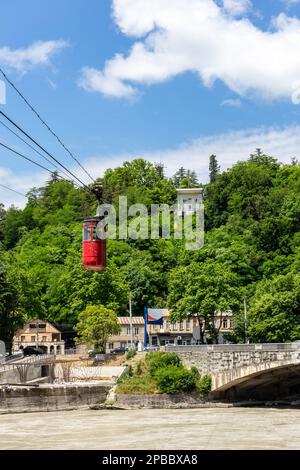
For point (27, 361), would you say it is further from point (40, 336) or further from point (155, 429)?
point (40, 336)

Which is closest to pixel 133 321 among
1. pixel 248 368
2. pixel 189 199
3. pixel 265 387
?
pixel 265 387

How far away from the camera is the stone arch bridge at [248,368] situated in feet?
162

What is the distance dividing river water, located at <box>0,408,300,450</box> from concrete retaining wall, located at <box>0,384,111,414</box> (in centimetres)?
103

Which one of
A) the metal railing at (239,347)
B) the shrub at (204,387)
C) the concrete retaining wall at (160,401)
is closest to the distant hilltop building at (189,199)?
the metal railing at (239,347)

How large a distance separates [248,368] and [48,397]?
1293 centimetres

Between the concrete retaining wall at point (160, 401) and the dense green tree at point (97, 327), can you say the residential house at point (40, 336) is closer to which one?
the dense green tree at point (97, 327)

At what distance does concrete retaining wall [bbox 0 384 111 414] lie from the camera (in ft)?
161

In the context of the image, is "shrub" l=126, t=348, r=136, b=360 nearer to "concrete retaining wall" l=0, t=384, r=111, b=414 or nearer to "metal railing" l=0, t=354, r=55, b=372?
"concrete retaining wall" l=0, t=384, r=111, b=414

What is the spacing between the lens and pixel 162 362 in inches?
2078

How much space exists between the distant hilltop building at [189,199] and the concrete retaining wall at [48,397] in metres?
60.9

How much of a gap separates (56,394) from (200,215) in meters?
54.8
